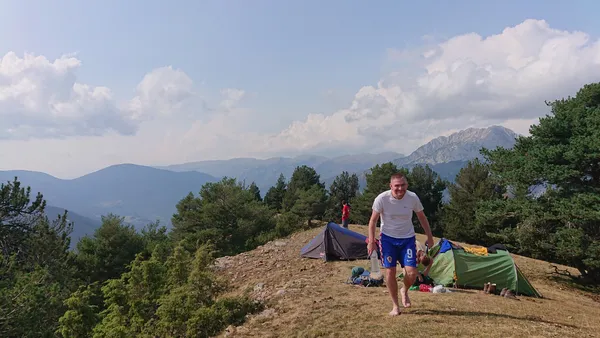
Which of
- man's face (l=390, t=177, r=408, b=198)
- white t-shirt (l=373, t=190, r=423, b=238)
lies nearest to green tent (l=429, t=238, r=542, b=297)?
white t-shirt (l=373, t=190, r=423, b=238)

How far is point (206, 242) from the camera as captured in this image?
58.3 feet

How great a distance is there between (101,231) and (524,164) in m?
31.7

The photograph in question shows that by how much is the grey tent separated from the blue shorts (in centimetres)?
1055

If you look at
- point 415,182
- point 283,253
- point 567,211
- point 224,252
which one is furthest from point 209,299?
point 415,182

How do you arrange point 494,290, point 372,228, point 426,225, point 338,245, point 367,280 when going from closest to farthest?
point 372,228
point 426,225
point 494,290
point 367,280
point 338,245

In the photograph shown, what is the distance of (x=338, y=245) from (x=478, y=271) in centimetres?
669

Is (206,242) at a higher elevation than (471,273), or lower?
lower

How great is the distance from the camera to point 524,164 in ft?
52.0

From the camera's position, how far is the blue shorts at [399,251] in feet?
19.6

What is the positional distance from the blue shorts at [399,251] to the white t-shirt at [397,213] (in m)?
0.10

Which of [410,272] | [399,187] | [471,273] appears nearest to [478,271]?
[471,273]

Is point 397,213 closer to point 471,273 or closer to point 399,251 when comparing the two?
point 399,251

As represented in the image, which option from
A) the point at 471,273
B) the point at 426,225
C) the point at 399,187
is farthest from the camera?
the point at 471,273

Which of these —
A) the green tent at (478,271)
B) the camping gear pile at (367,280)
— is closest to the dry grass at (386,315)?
the camping gear pile at (367,280)
